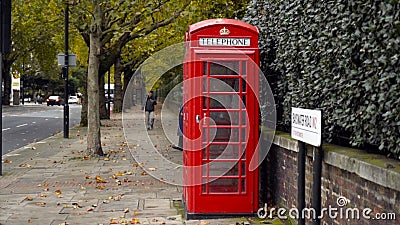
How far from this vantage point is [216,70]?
871 centimetres

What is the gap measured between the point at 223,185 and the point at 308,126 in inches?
127

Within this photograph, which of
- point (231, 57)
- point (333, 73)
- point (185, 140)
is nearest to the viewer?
point (333, 73)

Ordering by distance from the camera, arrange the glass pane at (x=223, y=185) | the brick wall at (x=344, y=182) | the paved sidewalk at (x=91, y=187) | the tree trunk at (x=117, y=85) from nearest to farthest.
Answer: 1. the brick wall at (x=344, y=182)
2. the glass pane at (x=223, y=185)
3. the paved sidewalk at (x=91, y=187)
4. the tree trunk at (x=117, y=85)

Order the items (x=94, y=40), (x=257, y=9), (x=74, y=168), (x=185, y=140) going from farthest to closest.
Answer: (x=94, y=40), (x=74, y=168), (x=257, y=9), (x=185, y=140)

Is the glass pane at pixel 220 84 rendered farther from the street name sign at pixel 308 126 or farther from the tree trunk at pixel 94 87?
the tree trunk at pixel 94 87

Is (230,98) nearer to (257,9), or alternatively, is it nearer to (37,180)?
(257,9)

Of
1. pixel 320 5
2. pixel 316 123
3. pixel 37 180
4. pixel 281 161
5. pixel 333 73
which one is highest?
pixel 320 5

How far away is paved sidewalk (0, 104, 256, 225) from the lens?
943 centimetres

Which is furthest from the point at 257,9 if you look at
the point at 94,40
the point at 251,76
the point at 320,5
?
the point at 94,40

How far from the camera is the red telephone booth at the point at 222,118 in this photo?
8.68 metres

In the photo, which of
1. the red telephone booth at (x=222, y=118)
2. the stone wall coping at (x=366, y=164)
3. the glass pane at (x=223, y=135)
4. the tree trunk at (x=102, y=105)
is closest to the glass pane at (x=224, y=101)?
the red telephone booth at (x=222, y=118)

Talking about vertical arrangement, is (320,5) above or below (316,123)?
above

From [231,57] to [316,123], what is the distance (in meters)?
3.19
